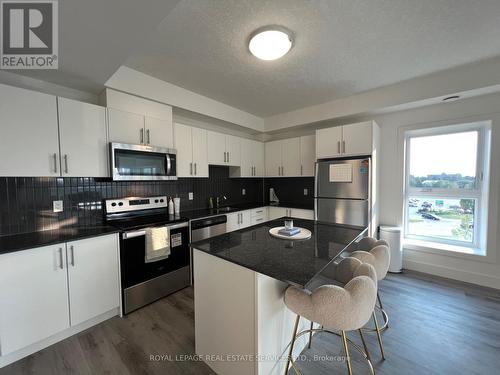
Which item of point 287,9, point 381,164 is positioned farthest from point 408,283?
point 287,9

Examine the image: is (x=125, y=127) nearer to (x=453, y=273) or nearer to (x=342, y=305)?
Answer: (x=342, y=305)

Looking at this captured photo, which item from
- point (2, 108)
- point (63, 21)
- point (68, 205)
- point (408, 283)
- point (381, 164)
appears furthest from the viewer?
point (381, 164)

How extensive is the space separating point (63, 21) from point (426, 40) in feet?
9.27

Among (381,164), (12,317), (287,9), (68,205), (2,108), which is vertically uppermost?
(287,9)

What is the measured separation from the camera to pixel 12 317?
5.08 ft

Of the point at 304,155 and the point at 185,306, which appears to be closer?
the point at 185,306

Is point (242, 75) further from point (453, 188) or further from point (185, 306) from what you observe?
point (453, 188)

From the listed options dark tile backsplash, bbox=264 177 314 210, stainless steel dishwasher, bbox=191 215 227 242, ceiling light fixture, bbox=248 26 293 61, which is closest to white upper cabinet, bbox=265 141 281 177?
dark tile backsplash, bbox=264 177 314 210

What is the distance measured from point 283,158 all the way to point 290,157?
0.52ft

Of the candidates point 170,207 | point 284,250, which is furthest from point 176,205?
point 284,250

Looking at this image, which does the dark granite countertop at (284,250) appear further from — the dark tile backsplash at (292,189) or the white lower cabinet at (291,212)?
the dark tile backsplash at (292,189)

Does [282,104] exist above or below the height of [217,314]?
above

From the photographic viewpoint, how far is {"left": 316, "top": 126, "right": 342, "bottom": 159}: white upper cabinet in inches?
125
